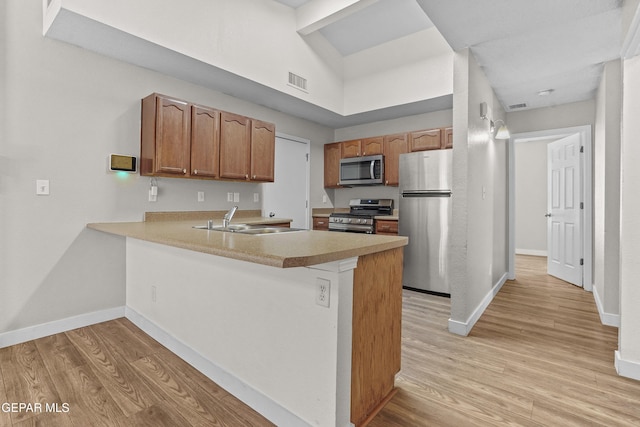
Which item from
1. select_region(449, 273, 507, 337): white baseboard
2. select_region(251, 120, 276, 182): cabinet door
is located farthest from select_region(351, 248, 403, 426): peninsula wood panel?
select_region(251, 120, 276, 182): cabinet door

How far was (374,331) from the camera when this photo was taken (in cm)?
160

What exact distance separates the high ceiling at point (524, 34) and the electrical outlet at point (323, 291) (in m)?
2.11

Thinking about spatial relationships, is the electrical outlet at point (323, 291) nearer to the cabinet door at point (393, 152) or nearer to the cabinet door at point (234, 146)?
the cabinet door at point (234, 146)

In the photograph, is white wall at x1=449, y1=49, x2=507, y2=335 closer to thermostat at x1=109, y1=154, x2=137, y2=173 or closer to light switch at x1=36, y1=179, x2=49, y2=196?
thermostat at x1=109, y1=154, x2=137, y2=173

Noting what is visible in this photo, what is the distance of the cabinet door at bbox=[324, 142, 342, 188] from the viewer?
17.3 ft

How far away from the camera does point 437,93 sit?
13.3ft

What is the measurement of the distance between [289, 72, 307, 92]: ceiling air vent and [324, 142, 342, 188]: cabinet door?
137 cm

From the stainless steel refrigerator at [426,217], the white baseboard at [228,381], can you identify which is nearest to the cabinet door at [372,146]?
the stainless steel refrigerator at [426,217]

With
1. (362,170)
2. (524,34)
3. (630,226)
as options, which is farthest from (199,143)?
(630,226)

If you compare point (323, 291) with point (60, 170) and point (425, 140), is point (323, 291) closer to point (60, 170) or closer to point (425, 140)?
point (60, 170)

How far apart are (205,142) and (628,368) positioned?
3.85 m

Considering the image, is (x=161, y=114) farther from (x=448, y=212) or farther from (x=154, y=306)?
(x=448, y=212)

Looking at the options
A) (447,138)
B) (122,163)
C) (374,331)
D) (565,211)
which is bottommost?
(374,331)

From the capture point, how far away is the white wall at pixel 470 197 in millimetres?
2754
